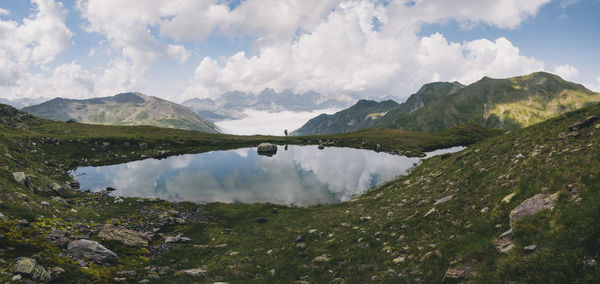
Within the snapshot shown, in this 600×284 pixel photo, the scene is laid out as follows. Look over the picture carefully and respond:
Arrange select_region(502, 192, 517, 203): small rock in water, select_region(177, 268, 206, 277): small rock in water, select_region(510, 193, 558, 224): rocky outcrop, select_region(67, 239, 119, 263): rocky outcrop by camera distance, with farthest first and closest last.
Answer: select_region(177, 268, 206, 277): small rock in water → select_region(67, 239, 119, 263): rocky outcrop → select_region(502, 192, 517, 203): small rock in water → select_region(510, 193, 558, 224): rocky outcrop

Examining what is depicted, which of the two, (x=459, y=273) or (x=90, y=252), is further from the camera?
(x=90, y=252)

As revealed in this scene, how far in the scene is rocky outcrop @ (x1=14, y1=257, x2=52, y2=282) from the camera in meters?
12.9

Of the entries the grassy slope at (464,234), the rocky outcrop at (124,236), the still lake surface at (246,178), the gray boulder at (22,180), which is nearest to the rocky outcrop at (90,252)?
the grassy slope at (464,234)

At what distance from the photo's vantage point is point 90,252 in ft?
63.1

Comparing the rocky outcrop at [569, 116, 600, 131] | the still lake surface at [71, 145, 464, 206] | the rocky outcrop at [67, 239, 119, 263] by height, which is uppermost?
the rocky outcrop at [569, 116, 600, 131]

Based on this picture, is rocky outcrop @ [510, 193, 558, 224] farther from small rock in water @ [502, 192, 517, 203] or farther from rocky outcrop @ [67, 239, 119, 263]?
rocky outcrop @ [67, 239, 119, 263]

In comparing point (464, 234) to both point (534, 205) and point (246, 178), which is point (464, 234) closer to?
point (534, 205)

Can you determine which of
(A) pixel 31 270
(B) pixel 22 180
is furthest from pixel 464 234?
(B) pixel 22 180

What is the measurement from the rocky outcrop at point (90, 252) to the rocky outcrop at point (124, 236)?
14.6ft

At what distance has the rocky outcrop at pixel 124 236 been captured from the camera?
24.4m

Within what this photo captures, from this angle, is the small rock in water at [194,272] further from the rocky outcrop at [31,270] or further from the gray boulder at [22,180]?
the gray boulder at [22,180]

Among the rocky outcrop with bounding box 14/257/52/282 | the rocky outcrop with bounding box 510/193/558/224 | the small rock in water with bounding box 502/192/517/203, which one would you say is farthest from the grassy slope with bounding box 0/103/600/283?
the rocky outcrop with bounding box 14/257/52/282

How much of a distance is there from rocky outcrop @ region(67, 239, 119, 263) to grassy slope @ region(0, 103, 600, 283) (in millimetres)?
1038

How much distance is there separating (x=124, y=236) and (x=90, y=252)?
6.50 m
